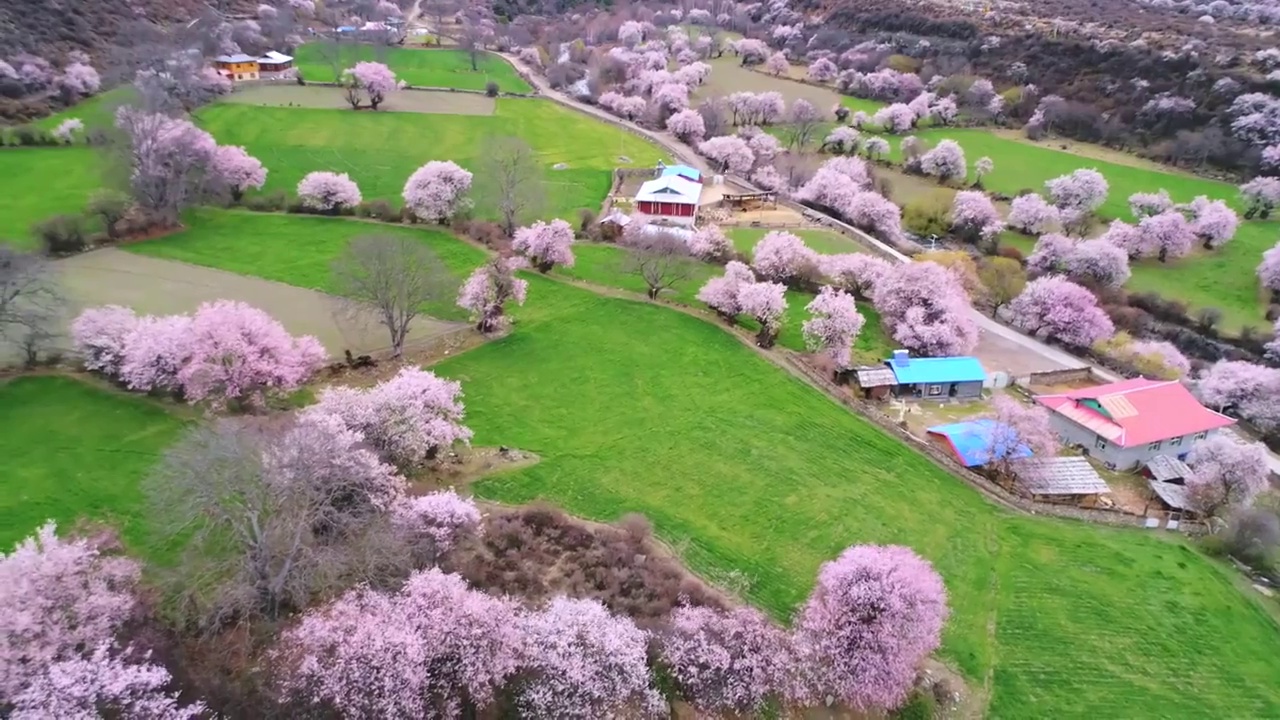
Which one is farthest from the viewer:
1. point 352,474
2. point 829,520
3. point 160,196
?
point 160,196

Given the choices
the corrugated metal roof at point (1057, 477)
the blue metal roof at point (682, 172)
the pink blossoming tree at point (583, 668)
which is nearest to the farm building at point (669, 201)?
the blue metal roof at point (682, 172)

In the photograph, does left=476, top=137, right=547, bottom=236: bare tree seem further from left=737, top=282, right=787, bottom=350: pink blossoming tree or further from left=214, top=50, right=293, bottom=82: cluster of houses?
left=214, top=50, right=293, bottom=82: cluster of houses

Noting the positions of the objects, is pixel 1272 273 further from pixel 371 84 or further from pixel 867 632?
pixel 371 84

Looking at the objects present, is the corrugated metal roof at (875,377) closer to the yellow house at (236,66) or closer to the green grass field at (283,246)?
the green grass field at (283,246)

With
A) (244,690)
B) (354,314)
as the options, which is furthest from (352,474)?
(354,314)

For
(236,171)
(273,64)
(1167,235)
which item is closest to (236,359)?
(236,171)

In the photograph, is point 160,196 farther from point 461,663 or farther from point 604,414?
point 461,663

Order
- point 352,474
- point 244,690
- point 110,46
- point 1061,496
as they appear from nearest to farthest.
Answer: point 244,690 < point 352,474 < point 1061,496 < point 110,46

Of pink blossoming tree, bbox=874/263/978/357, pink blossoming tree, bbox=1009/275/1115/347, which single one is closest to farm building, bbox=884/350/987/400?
pink blossoming tree, bbox=874/263/978/357
